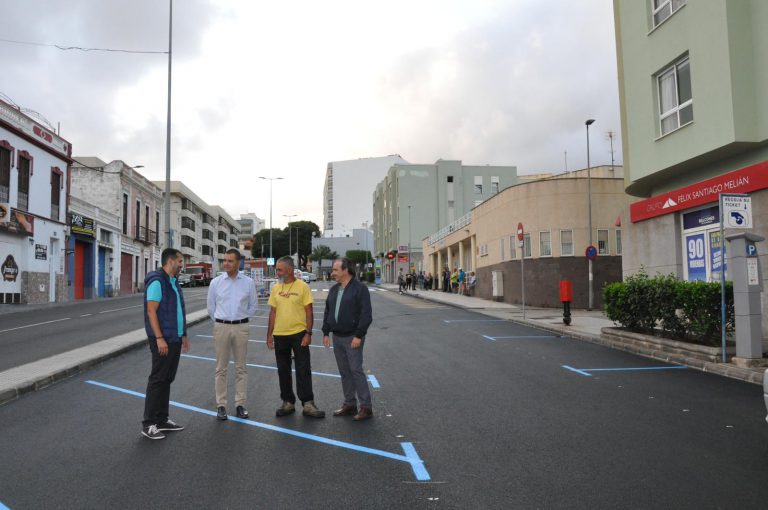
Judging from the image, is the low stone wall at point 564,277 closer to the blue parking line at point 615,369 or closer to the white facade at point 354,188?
the blue parking line at point 615,369

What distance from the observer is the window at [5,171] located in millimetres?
26531

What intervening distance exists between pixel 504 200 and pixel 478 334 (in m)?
14.6

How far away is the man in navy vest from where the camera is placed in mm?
5805

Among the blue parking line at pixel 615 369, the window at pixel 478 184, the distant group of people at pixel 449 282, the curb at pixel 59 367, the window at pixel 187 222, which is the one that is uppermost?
the window at pixel 478 184

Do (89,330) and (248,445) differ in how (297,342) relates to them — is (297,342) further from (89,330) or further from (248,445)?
(89,330)

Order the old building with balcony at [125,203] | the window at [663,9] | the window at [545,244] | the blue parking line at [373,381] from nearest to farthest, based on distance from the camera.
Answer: the blue parking line at [373,381] → the window at [663,9] → the window at [545,244] → the old building with balcony at [125,203]

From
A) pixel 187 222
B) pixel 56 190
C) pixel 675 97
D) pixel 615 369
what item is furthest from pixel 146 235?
pixel 615 369

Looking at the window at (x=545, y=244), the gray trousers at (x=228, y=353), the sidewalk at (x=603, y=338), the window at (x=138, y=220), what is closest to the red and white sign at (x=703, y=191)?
the sidewalk at (x=603, y=338)

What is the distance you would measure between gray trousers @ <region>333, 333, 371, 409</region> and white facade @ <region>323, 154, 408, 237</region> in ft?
398

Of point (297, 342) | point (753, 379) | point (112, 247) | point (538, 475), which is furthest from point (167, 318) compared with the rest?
point (112, 247)

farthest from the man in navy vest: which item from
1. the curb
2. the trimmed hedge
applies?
the trimmed hedge

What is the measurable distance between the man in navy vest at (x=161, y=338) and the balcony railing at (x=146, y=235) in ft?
146

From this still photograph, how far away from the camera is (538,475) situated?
14.8ft

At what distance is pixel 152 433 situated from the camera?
561cm
